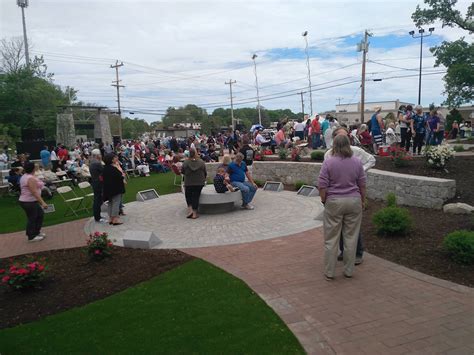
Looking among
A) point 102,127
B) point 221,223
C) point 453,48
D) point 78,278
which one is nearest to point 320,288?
point 78,278

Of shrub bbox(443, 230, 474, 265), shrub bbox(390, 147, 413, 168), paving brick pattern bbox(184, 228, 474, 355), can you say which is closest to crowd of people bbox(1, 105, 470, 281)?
paving brick pattern bbox(184, 228, 474, 355)

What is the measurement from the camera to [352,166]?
480 centimetres

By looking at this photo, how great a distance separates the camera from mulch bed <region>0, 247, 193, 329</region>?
15.6 feet

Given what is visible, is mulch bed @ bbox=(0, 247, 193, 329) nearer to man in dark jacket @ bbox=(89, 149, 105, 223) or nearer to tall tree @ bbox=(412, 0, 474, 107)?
man in dark jacket @ bbox=(89, 149, 105, 223)

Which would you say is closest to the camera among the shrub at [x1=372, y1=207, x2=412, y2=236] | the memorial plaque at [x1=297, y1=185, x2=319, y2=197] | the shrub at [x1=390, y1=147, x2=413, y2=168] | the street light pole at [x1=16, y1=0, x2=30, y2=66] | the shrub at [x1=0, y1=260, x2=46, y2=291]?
the shrub at [x1=0, y1=260, x2=46, y2=291]

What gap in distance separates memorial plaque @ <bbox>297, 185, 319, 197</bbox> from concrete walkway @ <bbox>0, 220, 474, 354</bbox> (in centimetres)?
451

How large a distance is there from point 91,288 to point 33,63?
2014 inches

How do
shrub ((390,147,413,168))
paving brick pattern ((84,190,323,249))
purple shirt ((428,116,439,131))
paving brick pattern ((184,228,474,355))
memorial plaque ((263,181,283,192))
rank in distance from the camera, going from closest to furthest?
paving brick pattern ((184,228,474,355)) → paving brick pattern ((84,190,323,249)) → shrub ((390,147,413,168)) → memorial plaque ((263,181,283,192)) → purple shirt ((428,116,439,131))

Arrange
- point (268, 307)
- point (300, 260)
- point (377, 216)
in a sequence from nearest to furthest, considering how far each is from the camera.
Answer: point (268, 307), point (300, 260), point (377, 216)

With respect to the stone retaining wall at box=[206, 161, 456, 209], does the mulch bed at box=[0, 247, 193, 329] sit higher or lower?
lower

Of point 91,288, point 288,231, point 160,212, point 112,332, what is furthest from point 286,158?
point 112,332

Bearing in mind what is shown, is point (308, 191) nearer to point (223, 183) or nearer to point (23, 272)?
point (223, 183)

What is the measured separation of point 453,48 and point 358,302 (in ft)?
78.5

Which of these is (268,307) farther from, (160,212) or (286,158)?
(286,158)
